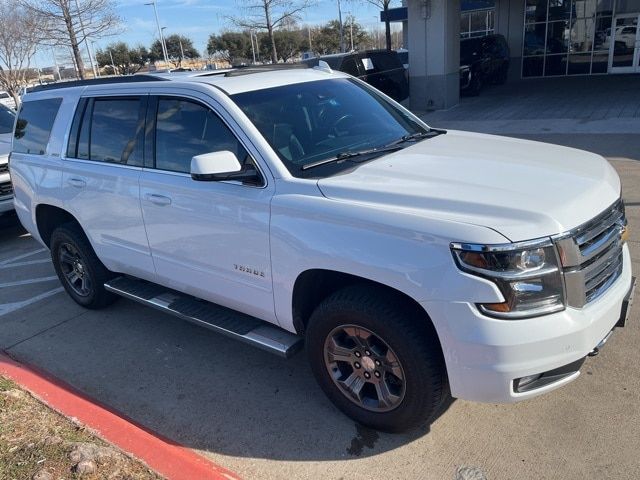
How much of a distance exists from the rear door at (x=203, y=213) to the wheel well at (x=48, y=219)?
1.65m

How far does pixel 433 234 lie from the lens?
2.51 metres

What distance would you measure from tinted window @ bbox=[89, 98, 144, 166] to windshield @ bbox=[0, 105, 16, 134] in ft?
18.0

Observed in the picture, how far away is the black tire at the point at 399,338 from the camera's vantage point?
271 centimetres

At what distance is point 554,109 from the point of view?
50.0 feet

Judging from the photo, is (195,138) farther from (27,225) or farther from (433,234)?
(27,225)

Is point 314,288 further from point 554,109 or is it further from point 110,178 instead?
point 554,109

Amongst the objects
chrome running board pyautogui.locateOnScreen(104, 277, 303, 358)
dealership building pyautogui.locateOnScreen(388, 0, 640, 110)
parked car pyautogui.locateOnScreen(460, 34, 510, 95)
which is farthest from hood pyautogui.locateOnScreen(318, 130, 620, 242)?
dealership building pyautogui.locateOnScreen(388, 0, 640, 110)

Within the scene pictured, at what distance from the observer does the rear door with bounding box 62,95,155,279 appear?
4020mm

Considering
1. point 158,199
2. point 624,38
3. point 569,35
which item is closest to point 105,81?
point 158,199

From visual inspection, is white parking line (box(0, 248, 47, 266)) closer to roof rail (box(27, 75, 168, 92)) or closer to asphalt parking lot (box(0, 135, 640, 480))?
asphalt parking lot (box(0, 135, 640, 480))

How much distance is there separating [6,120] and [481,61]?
688 inches

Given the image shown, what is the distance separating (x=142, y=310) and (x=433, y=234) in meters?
3.44

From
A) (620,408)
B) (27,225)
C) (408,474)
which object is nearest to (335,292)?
(408,474)

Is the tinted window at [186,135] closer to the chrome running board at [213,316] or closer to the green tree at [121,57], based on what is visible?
the chrome running board at [213,316]
